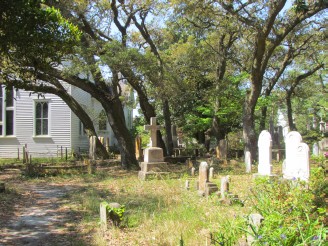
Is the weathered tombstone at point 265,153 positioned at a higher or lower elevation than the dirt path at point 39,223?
higher

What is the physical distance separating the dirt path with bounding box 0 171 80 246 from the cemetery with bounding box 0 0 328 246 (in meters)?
0.04

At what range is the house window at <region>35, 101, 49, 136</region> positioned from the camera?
26.4 m

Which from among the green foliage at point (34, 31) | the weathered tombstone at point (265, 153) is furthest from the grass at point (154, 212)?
the green foliage at point (34, 31)

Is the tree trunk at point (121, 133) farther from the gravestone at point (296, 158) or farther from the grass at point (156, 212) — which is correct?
the gravestone at point (296, 158)

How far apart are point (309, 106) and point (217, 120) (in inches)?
968

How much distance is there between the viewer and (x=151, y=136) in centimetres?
1552

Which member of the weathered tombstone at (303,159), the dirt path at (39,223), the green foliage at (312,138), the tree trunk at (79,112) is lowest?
the dirt path at (39,223)

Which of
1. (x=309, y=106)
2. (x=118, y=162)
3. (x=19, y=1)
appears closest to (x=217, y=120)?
(x=118, y=162)

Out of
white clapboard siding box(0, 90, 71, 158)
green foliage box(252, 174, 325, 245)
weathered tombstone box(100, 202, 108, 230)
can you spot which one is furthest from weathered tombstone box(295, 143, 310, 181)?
white clapboard siding box(0, 90, 71, 158)

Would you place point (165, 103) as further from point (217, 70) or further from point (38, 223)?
point (38, 223)

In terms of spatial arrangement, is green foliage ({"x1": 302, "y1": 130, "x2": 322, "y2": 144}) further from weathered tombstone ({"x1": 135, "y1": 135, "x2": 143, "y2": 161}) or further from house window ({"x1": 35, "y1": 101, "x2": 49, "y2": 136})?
house window ({"x1": 35, "y1": 101, "x2": 49, "y2": 136})

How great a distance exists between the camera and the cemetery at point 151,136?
6.11 m

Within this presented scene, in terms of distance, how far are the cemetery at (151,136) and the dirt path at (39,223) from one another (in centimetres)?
4

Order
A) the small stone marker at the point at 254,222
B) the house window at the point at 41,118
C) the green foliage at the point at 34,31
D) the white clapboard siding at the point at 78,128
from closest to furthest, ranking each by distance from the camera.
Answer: the small stone marker at the point at 254,222 < the green foliage at the point at 34,31 < the house window at the point at 41,118 < the white clapboard siding at the point at 78,128
